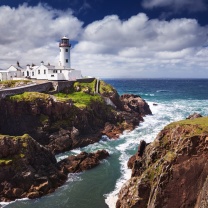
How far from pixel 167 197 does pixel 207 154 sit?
17.4ft

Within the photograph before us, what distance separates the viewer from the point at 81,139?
2201 inches

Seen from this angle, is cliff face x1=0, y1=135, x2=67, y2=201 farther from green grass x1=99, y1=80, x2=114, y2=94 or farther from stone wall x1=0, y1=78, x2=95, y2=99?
green grass x1=99, y1=80, x2=114, y2=94

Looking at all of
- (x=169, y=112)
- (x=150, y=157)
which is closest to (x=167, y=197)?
(x=150, y=157)

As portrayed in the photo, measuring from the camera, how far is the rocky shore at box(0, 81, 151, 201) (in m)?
36.8

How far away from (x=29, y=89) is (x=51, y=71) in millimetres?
18764

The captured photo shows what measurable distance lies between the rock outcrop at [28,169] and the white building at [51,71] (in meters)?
43.1

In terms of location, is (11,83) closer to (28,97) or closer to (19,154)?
(28,97)

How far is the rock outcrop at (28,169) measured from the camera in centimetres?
3544

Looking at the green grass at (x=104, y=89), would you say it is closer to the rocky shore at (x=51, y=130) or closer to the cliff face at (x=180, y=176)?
the rocky shore at (x=51, y=130)

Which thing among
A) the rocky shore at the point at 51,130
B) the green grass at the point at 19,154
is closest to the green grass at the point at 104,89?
the rocky shore at the point at 51,130

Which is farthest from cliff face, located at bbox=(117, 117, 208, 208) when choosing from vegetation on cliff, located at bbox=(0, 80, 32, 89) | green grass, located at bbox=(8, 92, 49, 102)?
vegetation on cliff, located at bbox=(0, 80, 32, 89)

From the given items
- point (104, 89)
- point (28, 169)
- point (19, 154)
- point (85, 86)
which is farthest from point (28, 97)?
point (104, 89)

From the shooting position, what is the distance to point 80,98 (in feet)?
230

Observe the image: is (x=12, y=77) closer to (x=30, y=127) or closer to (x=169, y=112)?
(x=30, y=127)
